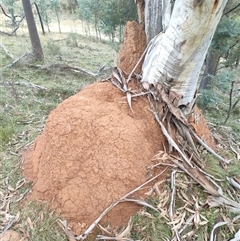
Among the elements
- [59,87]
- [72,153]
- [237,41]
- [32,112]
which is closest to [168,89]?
[72,153]

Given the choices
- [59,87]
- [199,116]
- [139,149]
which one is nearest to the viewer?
[139,149]

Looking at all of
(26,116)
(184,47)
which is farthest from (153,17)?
(26,116)

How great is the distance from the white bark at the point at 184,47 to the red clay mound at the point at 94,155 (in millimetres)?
292

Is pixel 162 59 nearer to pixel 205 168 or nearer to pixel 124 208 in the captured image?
pixel 205 168

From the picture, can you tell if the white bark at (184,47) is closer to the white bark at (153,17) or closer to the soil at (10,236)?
the white bark at (153,17)

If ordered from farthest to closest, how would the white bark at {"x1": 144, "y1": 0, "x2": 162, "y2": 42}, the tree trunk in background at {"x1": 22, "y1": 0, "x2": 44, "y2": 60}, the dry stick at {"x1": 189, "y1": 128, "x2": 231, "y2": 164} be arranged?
the tree trunk in background at {"x1": 22, "y1": 0, "x2": 44, "y2": 60} → the dry stick at {"x1": 189, "y1": 128, "x2": 231, "y2": 164} → the white bark at {"x1": 144, "y1": 0, "x2": 162, "y2": 42}

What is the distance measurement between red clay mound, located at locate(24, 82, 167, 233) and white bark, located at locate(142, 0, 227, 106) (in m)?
0.29

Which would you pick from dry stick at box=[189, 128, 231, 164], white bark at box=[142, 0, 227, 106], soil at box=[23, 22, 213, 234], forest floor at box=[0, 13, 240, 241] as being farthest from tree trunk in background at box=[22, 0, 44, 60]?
dry stick at box=[189, 128, 231, 164]

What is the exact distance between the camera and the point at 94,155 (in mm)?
2328

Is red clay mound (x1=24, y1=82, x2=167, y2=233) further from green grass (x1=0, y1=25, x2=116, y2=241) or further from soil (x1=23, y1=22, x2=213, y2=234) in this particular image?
green grass (x1=0, y1=25, x2=116, y2=241)

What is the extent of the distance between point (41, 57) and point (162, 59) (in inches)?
259

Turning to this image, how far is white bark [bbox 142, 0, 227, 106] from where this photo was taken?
6.18 feet

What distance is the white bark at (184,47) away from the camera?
1.88 m

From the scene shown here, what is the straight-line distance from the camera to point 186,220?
2.18m
